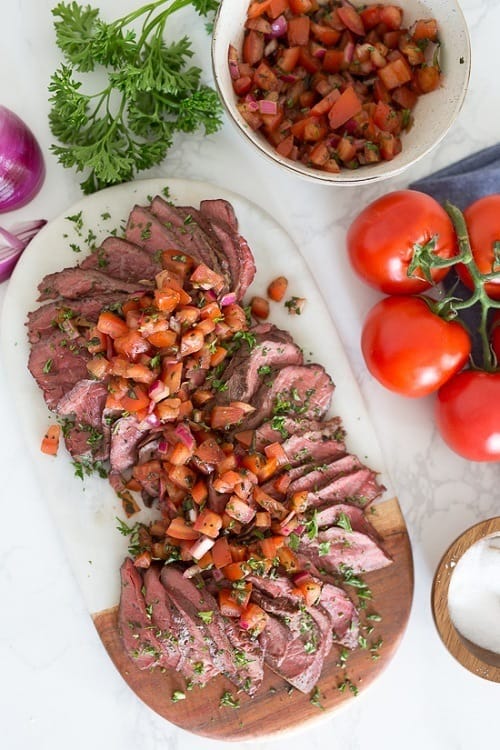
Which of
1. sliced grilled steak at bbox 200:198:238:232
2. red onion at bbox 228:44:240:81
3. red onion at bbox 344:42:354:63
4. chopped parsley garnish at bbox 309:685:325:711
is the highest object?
red onion at bbox 228:44:240:81

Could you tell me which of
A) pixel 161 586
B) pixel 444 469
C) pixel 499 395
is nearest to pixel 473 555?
pixel 444 469

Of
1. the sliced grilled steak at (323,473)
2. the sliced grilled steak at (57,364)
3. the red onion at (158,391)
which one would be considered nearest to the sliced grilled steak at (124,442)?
the red onion at (158,391)

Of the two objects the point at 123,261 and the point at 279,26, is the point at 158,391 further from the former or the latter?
the point at 279,26

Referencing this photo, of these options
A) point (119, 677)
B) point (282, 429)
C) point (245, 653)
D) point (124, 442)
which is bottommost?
point (119, 677)

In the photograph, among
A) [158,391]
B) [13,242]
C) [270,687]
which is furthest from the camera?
[13,242]

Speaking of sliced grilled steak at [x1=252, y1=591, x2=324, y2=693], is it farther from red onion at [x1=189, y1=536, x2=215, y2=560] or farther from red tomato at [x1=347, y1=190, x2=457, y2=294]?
red tomato at [x1=347, y1=190, x2=457, y2=294]

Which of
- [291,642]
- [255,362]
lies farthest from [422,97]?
[291,642]

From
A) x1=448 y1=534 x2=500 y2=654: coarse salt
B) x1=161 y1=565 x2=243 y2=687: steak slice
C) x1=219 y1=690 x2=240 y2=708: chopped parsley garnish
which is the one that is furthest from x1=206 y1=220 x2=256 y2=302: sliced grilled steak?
x1=219 y1=690 x2=240 y2=708: chopped parsley garnish
